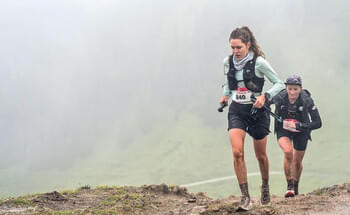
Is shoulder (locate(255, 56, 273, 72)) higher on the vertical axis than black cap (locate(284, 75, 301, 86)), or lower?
lower

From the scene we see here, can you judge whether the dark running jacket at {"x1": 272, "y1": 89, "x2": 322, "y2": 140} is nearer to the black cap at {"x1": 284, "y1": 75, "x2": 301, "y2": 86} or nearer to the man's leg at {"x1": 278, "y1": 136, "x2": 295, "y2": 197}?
the black cap at {"x1": 284, "y1": 75, "x2": 301, "y2": 86}

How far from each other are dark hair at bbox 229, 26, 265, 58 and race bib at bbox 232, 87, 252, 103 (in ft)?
2.15

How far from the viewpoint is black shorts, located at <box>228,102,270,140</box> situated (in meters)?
8.73

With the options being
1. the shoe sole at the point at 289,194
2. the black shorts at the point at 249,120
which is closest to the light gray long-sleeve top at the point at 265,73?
the black shorts at the point at 249,120

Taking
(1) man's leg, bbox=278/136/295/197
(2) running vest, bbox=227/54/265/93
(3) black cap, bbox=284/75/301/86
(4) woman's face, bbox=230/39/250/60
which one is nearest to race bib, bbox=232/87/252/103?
(2) running vest, bbox=227/54/265/93

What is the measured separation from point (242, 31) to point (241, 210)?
117 inches

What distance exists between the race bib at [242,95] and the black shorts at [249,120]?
87 millimetres

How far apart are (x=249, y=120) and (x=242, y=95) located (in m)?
0.46

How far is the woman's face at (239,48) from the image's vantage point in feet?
28.0

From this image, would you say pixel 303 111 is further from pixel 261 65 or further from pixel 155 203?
pixel 155 203

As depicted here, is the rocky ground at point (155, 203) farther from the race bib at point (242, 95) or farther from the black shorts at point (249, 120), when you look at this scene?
the race bib at point (242, 95)

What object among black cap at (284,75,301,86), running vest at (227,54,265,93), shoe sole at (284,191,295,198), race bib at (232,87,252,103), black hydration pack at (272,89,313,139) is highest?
black cap at (284,75,301,86)

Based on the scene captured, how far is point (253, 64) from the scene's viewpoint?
28.1 feet

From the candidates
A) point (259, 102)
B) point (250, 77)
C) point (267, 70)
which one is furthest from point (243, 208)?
point (267, 70)
